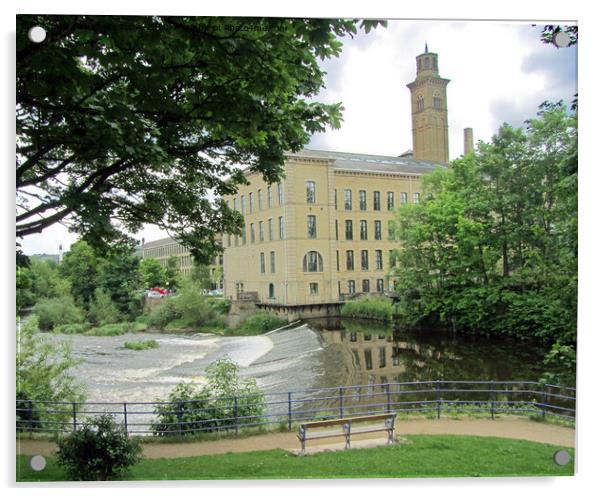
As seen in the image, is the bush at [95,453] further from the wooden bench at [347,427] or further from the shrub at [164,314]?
the wooden bench at [347,427]

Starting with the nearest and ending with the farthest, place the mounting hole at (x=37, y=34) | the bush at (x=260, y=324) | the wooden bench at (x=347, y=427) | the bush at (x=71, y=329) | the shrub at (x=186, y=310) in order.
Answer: the mounting hole at (x=37, y=34)
the wooden bench at (x=347, y=427)
the bush at (x=71, y=329)
the shrub at (x=186, y=310)
the bush at (x=260, y=324)

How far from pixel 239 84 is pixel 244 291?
8.61ft

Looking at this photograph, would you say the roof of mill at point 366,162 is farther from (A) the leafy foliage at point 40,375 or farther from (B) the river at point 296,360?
(A) the leafy foliage at point 40,375

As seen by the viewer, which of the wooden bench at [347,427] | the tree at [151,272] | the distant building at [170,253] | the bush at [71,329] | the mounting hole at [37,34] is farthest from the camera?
the distant building at [170,253]

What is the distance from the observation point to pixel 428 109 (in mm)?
5621

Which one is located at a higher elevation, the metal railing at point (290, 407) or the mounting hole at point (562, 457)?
the metal railing at point (290, 407)

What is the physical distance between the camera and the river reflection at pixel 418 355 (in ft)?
19.8

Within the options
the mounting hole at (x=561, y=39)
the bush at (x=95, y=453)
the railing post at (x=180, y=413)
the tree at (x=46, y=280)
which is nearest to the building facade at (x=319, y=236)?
the railing post at (x=180, y=413)

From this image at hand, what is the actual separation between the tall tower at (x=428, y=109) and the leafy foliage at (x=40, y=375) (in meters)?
4.91

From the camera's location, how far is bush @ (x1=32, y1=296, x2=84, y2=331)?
5.38 metres

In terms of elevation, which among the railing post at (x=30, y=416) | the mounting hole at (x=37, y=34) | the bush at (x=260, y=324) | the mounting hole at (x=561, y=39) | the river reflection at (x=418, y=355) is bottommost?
the railing post at (x=30, y=416)

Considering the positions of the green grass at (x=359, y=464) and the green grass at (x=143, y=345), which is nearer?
the green grass at (x=359, y=464)

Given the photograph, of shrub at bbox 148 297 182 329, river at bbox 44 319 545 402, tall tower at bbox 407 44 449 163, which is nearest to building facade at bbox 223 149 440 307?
tall tower at bbox 407 44 449 163

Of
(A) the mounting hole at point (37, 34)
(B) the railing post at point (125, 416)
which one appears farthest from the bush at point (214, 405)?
(A) the mounting hole at point (37, 34)
